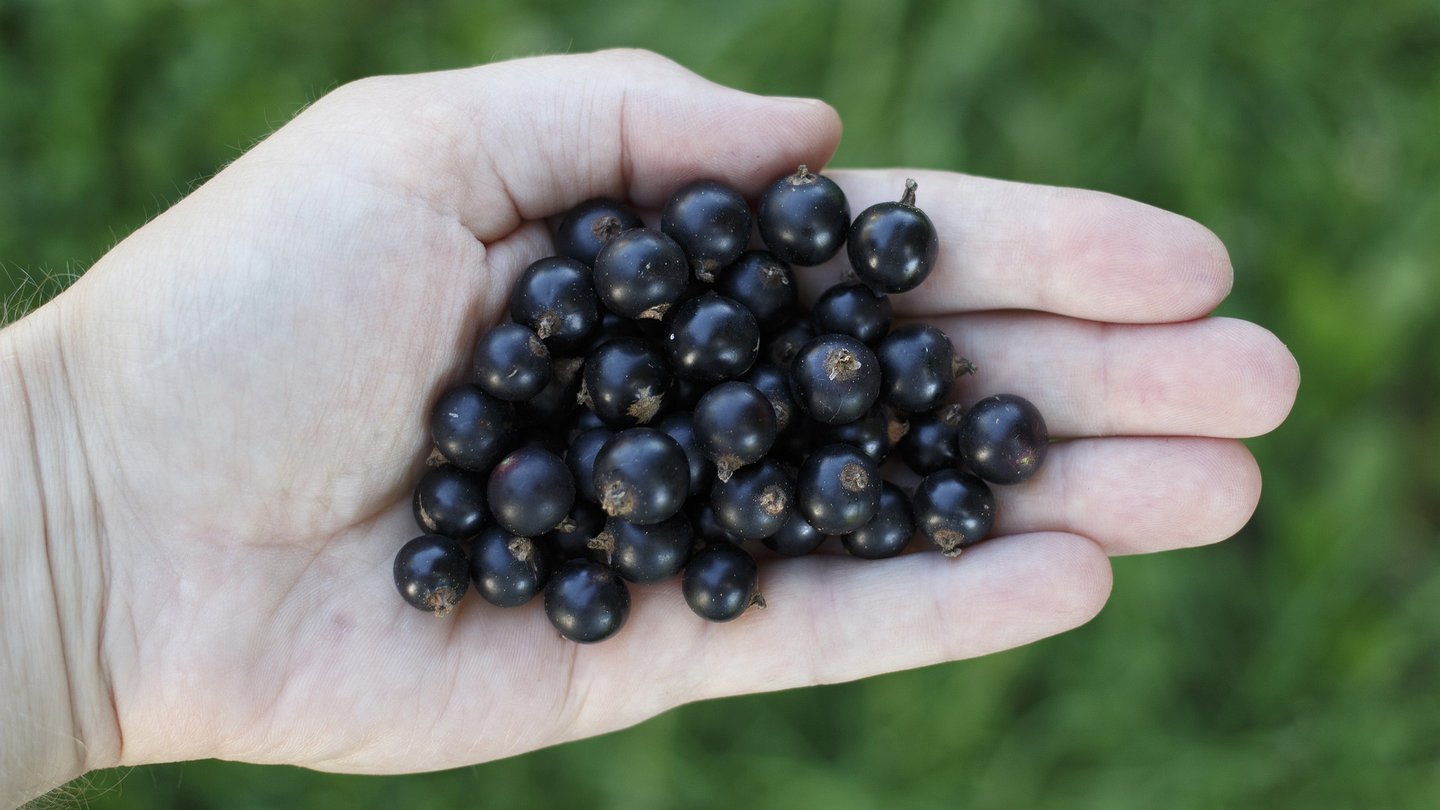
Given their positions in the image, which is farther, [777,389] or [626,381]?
[777,389]

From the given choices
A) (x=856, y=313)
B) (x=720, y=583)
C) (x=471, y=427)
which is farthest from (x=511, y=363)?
(x=856, y=313)

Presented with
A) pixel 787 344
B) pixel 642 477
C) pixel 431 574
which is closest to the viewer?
pixel 642 477

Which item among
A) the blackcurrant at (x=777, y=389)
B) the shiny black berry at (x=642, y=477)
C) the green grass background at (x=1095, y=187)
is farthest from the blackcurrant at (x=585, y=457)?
the green grass background at (x=1095, y=187)

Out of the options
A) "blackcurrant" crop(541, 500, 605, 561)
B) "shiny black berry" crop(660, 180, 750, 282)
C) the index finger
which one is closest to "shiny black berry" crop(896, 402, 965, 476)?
the index finger

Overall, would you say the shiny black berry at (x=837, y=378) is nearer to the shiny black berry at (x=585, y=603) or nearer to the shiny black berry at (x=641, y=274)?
the shiny black berry at (x=641, y=274)

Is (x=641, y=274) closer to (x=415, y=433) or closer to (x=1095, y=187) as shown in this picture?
(x=415, y=433)

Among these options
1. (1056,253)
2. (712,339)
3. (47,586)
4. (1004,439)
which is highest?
(1056,253)

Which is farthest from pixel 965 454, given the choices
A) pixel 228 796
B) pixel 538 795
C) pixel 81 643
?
pixel 228 796
